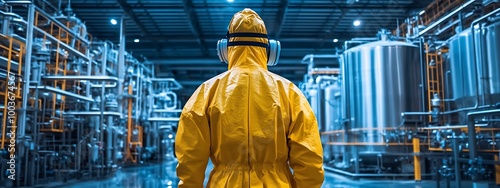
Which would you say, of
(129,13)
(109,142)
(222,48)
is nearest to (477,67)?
(222,48)

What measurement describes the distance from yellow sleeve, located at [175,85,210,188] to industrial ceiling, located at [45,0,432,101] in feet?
33.1

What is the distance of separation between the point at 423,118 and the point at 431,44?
1825mm

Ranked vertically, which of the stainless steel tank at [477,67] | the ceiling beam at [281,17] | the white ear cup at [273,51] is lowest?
the white ear cup at [273,51]

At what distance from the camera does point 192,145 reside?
1878mm

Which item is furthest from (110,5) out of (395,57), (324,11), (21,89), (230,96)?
(230,96)

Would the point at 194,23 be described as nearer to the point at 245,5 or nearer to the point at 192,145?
the point at 245,5

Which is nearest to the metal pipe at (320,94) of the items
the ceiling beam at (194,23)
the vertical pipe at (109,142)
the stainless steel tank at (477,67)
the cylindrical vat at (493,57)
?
the ceiling beam at (194,23)

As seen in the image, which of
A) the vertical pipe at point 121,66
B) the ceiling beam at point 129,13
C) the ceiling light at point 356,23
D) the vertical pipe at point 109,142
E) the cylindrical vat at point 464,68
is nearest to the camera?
the cylindrical vat at point 464,68

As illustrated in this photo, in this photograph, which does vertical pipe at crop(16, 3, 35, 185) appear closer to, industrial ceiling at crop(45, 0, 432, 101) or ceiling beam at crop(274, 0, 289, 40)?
industrial ceiling at crop(45, 0, 432, 101)

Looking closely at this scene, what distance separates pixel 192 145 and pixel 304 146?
0.49 m

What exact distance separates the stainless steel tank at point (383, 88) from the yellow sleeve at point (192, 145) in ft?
26.9

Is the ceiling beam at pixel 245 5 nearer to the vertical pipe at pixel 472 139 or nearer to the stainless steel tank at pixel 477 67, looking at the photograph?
the stainless steel tank at pixel 477 67

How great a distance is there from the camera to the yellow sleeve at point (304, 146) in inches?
74.8

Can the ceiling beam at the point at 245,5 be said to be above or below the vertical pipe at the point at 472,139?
above
